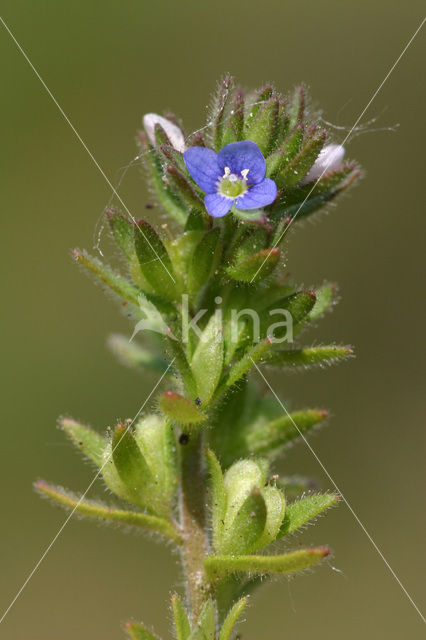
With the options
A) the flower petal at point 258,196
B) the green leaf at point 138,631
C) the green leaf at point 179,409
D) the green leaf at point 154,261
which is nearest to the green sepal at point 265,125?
the flower petal at point 258,196

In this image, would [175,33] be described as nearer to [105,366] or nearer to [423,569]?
[105,366]

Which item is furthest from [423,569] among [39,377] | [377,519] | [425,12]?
[425,12]

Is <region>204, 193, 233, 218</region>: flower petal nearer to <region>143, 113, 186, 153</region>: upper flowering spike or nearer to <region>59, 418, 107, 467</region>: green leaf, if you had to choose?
<region>143, 113, 186, 153</region>: upper flowering spike

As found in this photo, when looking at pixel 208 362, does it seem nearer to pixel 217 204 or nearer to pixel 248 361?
pixel 248 361

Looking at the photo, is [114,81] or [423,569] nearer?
[423,569]

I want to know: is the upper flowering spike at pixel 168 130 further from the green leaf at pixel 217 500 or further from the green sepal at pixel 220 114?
the green leaf at pixel 217 500

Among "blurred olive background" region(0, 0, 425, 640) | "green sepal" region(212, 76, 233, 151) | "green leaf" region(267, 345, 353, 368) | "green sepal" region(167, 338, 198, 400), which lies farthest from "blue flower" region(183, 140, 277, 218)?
"blurred olive background" region(0, 0, 425, 640)
